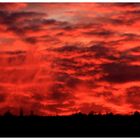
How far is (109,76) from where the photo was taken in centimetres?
977

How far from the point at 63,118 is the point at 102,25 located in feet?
6.12

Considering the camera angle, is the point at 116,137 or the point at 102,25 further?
the point at 102,25

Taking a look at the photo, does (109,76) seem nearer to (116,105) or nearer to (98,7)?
(116,105)

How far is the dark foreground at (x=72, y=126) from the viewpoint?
8.87 metres

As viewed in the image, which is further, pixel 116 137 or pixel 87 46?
pixel 87 46

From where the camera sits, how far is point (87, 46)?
9695mm

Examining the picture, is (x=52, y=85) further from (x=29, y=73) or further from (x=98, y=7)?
(x=98, y=7)

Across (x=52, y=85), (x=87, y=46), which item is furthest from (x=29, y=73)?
(x=87, y=46)

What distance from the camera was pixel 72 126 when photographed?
31.3 ft

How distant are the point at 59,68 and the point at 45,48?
0.45 metres

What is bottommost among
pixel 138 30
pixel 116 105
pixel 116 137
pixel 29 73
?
pixel 116 137

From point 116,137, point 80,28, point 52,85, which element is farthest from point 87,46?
point 116,137

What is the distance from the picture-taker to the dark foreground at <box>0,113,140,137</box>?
8.87 m

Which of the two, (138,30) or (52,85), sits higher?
(138,30)
